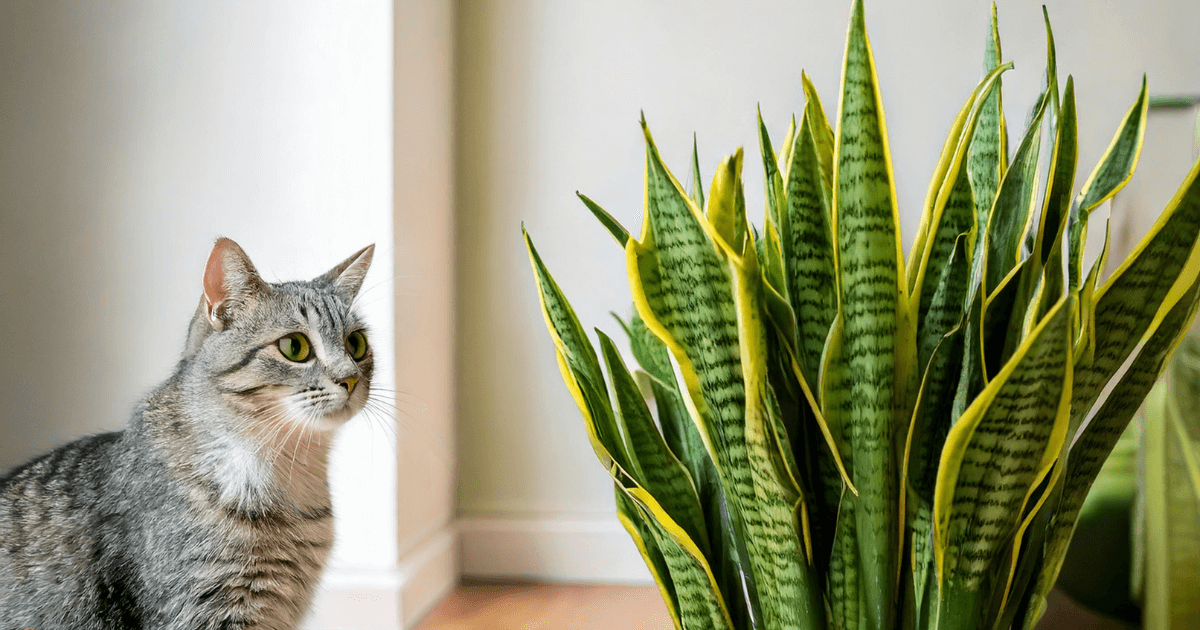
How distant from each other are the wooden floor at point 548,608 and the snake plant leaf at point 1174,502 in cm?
62

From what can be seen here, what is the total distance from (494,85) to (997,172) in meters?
0.94

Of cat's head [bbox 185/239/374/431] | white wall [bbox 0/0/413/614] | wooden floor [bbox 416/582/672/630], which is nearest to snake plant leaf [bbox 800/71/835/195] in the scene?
cat's head [bbox 185/239/374/431]

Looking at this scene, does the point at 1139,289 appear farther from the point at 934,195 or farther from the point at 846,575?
the point at 846,575

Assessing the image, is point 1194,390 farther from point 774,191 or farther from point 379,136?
point 379,136

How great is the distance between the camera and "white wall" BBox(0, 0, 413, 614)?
3.13 ft

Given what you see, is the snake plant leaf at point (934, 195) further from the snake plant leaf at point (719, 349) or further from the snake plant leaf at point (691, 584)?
the snake plant leaf at point (691, 584)

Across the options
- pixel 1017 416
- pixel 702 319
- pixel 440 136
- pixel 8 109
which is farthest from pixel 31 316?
pixel 1017 416

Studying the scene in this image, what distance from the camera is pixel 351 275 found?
0.85 m

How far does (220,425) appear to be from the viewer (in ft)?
2.38

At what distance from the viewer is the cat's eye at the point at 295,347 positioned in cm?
75

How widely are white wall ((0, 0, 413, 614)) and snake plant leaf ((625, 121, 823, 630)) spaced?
615 mm

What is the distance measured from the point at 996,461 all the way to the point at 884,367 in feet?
0.29

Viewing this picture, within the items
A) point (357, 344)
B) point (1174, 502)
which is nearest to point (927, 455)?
point (1174, 502)

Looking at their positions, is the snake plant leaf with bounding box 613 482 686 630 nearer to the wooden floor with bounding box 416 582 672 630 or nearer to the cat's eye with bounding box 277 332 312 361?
the cat's eye with bounding box 277 332 312 361
